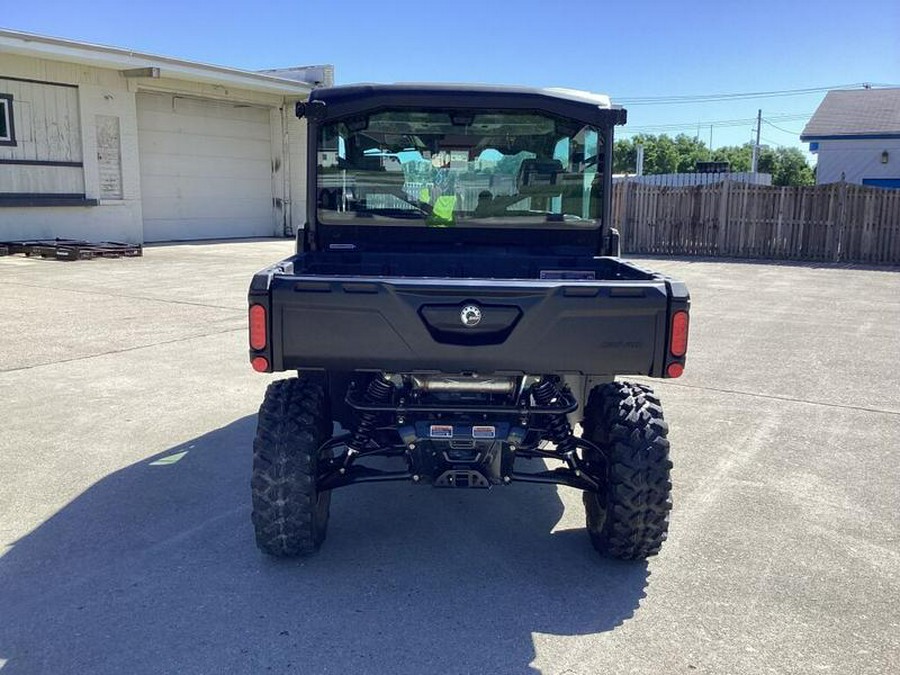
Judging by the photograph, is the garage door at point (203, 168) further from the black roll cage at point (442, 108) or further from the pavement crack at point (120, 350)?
the black roll cage at point (442, 108)

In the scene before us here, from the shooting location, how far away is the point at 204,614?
3.40 m

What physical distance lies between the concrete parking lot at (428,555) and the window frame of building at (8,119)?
40.3 feet

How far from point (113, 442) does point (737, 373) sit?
227 inches

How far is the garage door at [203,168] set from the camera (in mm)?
22000

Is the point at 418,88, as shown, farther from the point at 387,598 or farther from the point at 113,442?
the point at 113,442

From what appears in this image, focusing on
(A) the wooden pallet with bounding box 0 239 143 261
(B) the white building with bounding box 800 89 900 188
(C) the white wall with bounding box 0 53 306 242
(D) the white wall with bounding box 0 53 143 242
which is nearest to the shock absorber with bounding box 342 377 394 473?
(A) the wooden pallet with bounding box 0 239 143 261

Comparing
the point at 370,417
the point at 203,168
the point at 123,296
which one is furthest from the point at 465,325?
the point at 203,168

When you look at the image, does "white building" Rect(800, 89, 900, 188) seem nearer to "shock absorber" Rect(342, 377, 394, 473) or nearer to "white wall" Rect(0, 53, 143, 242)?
"white wall" Rect(0, 53, 143, 242)

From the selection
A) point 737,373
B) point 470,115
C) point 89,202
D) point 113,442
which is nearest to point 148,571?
point 113,442

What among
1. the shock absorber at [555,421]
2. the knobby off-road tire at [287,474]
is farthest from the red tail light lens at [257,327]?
the shock absorber at [555,421]

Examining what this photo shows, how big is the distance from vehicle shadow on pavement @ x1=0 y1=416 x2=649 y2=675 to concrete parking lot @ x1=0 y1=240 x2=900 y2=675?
12 mm

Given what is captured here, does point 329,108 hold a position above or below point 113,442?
above

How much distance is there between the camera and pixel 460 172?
481 cm

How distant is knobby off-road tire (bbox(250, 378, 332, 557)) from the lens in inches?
145
